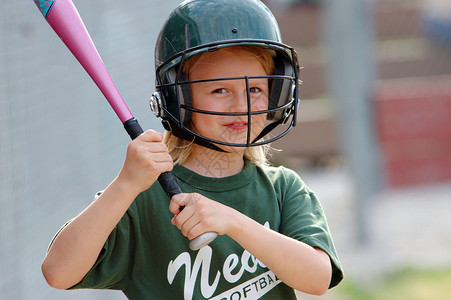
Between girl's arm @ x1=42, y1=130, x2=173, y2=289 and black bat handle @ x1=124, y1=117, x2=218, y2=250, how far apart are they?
0.04 metres

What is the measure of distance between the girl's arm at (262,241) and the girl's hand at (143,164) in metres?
0.08

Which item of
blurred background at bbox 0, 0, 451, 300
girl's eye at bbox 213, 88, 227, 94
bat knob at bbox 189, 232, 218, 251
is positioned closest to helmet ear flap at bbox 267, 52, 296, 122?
girl's eye at bbox 213, 88, 227, 94

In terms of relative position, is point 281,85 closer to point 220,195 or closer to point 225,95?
point 225,95

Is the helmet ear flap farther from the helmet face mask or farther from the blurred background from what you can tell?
the blurred background

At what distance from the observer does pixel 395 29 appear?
8906 millimetres

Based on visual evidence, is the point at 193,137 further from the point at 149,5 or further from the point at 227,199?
the point at 149,5

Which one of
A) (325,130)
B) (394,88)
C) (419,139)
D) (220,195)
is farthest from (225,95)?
(325,130)

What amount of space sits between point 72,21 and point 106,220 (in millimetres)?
503

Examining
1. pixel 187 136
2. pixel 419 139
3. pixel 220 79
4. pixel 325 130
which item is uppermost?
pixel 220 79

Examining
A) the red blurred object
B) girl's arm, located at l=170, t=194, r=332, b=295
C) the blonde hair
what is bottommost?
the red blurred object

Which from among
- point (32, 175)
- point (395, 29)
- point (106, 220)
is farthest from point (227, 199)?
point (395, 29)

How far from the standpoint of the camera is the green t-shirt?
180cm

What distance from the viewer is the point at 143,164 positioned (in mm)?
1623

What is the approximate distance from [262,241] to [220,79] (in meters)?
0.41
